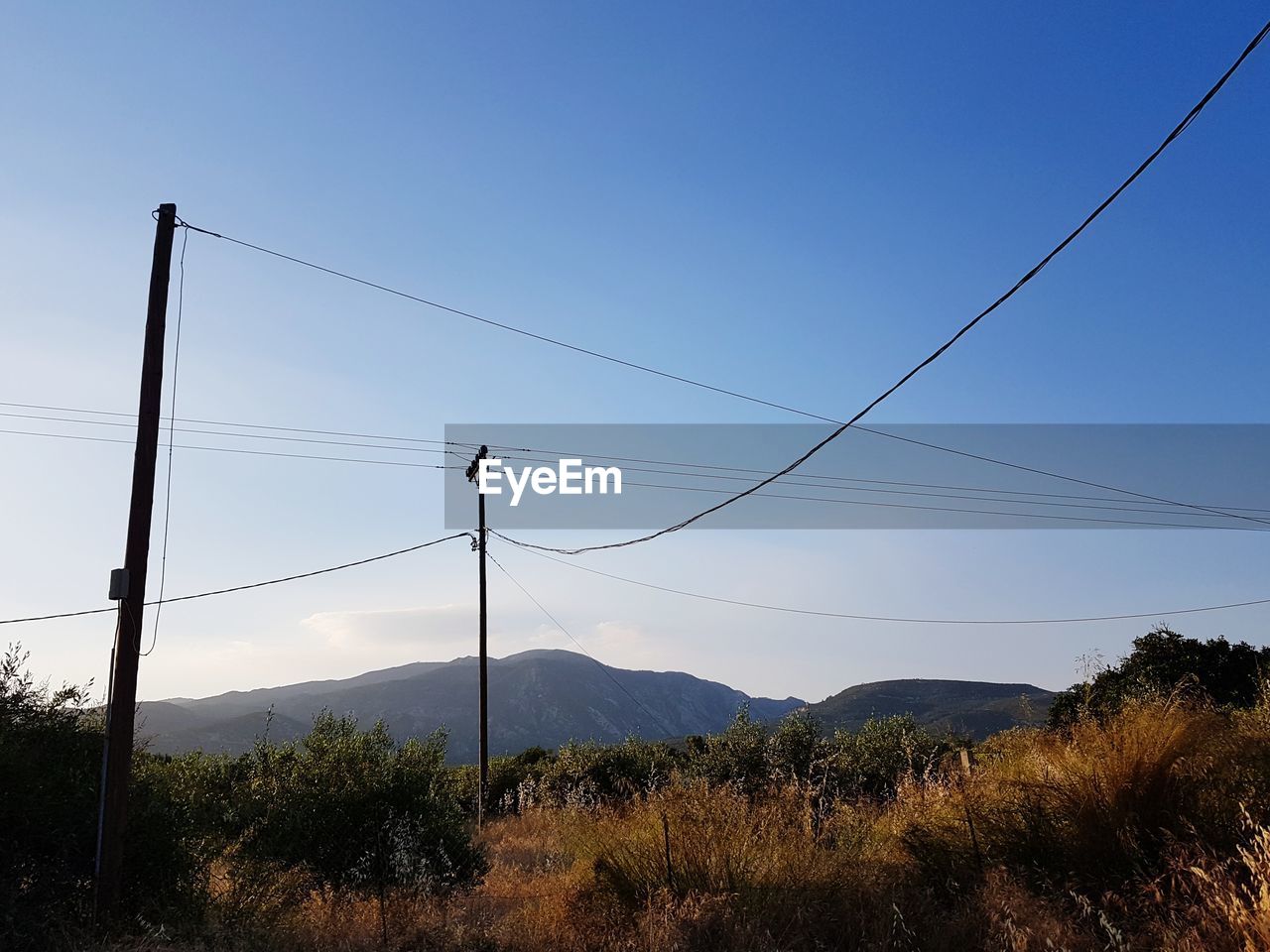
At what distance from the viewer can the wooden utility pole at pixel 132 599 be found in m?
9.52

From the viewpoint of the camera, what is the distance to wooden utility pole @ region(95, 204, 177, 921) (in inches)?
375

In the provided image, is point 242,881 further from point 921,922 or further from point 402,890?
point 921,922

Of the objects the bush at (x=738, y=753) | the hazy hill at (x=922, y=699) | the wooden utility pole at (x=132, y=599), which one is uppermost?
the wooden utility pole at (x=132, y=599)

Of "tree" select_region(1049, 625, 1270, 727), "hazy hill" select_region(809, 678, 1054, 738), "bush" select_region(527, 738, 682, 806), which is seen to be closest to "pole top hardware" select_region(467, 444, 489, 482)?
"bush" select_region(527, 738, 682, 806)

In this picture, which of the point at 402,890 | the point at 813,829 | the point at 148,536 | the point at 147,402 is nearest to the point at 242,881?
the point at 402,890

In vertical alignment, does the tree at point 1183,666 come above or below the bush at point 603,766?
above

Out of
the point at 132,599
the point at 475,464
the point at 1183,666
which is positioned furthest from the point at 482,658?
the point at 1183,666

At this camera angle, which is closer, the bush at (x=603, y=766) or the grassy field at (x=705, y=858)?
the grassy field at (x=705, y=858)

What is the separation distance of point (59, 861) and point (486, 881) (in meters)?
6.69

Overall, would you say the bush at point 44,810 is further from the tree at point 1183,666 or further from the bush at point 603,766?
the tree at point 1183,666

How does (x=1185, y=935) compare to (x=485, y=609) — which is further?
(x=485, y=609)

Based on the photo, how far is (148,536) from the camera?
35.8 ft

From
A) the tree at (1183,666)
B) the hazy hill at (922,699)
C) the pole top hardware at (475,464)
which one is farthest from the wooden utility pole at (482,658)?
the hazy hill at (922,699)

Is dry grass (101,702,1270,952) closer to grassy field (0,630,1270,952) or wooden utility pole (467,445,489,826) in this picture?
grassy field (0,630,1270,952)
